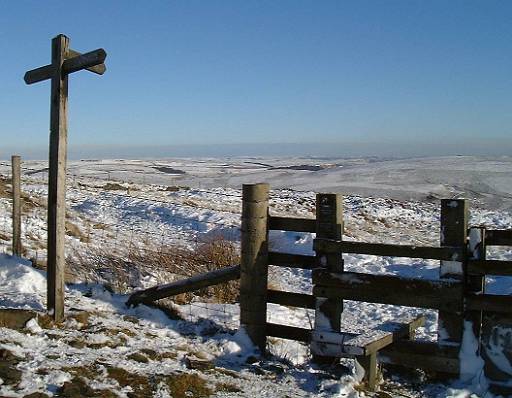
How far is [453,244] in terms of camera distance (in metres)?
5.23

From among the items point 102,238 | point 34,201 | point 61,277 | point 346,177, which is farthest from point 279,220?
point 346,177

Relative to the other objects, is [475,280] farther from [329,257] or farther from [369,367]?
[329,257]

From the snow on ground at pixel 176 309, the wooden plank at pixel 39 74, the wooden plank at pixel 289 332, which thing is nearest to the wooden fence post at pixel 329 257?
the wooden plank at pixel 289 332

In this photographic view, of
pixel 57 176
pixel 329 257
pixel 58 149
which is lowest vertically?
pixel 329 257

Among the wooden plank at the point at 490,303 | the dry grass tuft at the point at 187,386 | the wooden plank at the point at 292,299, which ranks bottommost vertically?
the dry grass tuft at the point at 187,386

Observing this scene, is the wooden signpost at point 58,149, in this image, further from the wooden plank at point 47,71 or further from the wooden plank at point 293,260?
the wooden plank at point 293,260

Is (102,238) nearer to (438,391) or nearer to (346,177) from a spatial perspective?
(438,391)

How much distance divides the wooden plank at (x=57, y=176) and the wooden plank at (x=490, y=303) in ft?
14.4

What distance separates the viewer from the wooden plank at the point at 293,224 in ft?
19.0

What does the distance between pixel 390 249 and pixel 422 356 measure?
3.71 feet

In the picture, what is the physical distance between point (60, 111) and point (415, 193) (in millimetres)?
27474

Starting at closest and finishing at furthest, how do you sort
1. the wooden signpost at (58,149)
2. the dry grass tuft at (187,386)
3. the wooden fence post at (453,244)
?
1. the dry grass tuft at (187,386)
2. the wooden fence post at (453,244)
3. the wooden signpost at (58,149)

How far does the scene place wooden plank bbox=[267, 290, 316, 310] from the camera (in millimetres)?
5875

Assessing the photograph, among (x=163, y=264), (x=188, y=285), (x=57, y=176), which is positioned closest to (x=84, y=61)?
A: (x=57, y=176)
